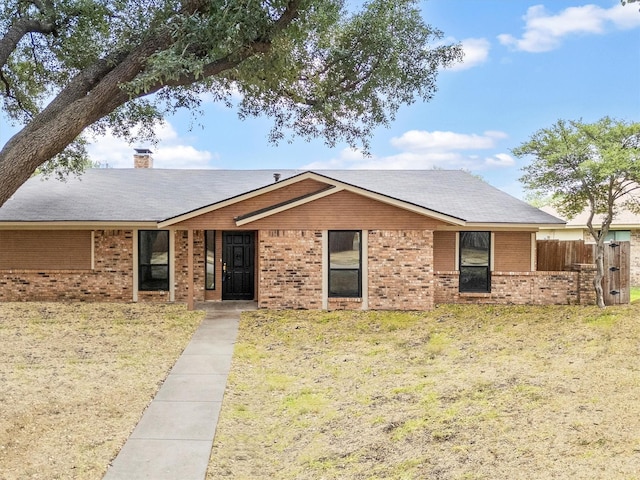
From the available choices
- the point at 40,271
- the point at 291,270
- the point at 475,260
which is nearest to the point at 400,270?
the point at 475,260

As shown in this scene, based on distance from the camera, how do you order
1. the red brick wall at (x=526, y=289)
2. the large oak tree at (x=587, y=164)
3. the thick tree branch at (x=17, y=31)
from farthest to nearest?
the red brick wall at (x=526, y=289) < the large oak tree at (x=587, y=164) < the thick tree branch at (x=17, y=31)

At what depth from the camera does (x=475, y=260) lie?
13.9 meters

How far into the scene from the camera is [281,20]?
25.3 ft

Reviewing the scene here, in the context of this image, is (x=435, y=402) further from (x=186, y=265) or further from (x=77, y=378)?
(x=186, y=265)

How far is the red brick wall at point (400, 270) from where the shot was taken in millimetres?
12664

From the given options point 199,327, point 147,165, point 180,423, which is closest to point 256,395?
point 180,423

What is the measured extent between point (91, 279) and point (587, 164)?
45.7 ft

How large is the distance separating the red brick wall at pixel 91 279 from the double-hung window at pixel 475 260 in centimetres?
987

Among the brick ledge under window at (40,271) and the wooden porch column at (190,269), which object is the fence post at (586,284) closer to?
the wooden porch column at (190,269)

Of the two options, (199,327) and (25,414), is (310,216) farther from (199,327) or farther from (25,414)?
(25,414)

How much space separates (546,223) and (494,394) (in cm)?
845

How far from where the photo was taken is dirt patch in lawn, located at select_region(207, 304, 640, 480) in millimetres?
4438

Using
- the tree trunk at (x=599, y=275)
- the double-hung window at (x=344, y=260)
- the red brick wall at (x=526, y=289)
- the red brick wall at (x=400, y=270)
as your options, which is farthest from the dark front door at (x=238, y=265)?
the tree trunk at (x=599, y=275)

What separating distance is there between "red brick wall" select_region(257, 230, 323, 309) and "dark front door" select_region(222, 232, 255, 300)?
1361mm
